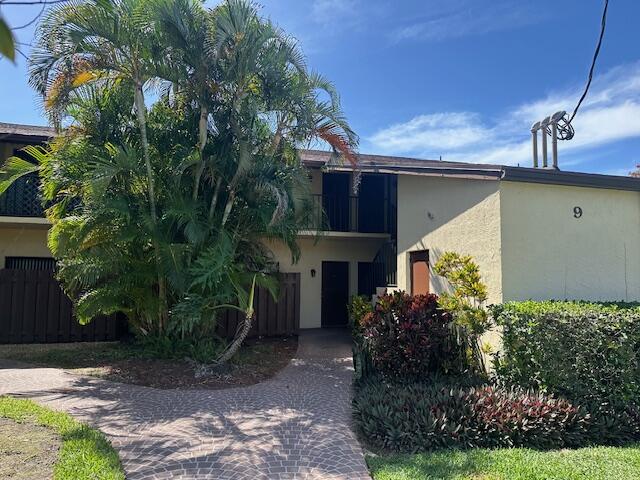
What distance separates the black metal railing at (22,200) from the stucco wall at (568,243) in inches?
451

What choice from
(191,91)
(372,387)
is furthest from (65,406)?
(191,91)

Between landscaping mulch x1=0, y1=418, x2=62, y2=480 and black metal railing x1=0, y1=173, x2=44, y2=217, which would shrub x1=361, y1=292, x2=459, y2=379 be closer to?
landscaping mulch x1=0, y1=418, x2=62, y2=480

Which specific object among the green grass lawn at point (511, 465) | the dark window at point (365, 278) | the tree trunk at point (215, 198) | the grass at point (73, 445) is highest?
the tree trunk at point (215, 198)

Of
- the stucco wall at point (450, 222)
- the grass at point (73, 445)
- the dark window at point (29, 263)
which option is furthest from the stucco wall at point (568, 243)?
the dark window at point (29, 263)

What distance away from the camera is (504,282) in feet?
24.3

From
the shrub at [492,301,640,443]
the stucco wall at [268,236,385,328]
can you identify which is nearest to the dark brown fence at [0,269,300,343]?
the stucco wall at [268,236,385,328]

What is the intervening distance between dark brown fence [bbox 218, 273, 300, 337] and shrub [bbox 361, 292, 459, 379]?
4.87m

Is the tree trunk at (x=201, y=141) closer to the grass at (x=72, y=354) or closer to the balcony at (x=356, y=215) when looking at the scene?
the grass at (x=72, y=354)

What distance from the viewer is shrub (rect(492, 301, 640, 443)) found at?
5629 mm

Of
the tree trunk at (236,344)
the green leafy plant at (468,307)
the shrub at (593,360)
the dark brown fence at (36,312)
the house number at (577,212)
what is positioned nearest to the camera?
the shrub at (593,360)

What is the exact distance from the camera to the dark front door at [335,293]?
1485 centimetres

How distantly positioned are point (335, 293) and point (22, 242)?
31.0 feet

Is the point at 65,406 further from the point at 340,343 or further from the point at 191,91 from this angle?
the point at 340,343

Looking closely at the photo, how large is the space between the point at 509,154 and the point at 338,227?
5.89 meters
